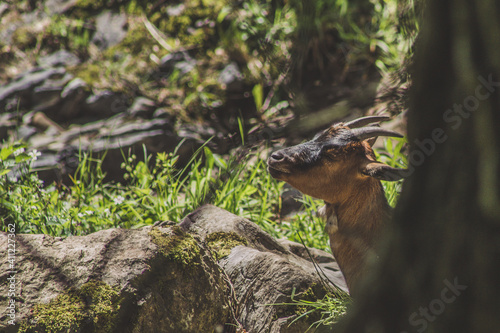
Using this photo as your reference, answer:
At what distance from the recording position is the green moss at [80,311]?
2.34 metres

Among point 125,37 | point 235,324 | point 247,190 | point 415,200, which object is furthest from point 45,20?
point 415,200

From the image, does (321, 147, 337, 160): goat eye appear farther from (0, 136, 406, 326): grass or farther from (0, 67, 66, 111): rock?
(0, 67, 66, 111): rock

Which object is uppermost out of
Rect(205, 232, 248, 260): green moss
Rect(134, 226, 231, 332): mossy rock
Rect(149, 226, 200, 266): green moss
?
Rect(149, 226, 200, 266): green moss

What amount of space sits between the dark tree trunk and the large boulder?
133cm

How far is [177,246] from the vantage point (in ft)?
8.97

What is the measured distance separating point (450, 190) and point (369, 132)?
63.1 inches

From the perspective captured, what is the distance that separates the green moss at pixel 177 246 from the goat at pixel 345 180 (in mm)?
671

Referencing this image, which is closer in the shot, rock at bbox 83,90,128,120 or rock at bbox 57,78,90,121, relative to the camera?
rock at bbox 83,90,128,120

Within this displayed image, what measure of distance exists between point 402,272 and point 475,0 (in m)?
0.82

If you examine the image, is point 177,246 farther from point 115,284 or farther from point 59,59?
point 59,59

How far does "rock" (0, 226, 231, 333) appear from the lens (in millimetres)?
2410

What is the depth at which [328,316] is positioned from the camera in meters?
2.98

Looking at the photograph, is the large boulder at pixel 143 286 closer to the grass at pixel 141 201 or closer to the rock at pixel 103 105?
the grass at pixel 141 201

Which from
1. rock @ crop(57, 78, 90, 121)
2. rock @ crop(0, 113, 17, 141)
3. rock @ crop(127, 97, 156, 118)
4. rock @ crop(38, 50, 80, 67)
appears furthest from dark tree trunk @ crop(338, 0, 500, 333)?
rock @ crop(38, 50, 80, 67)
